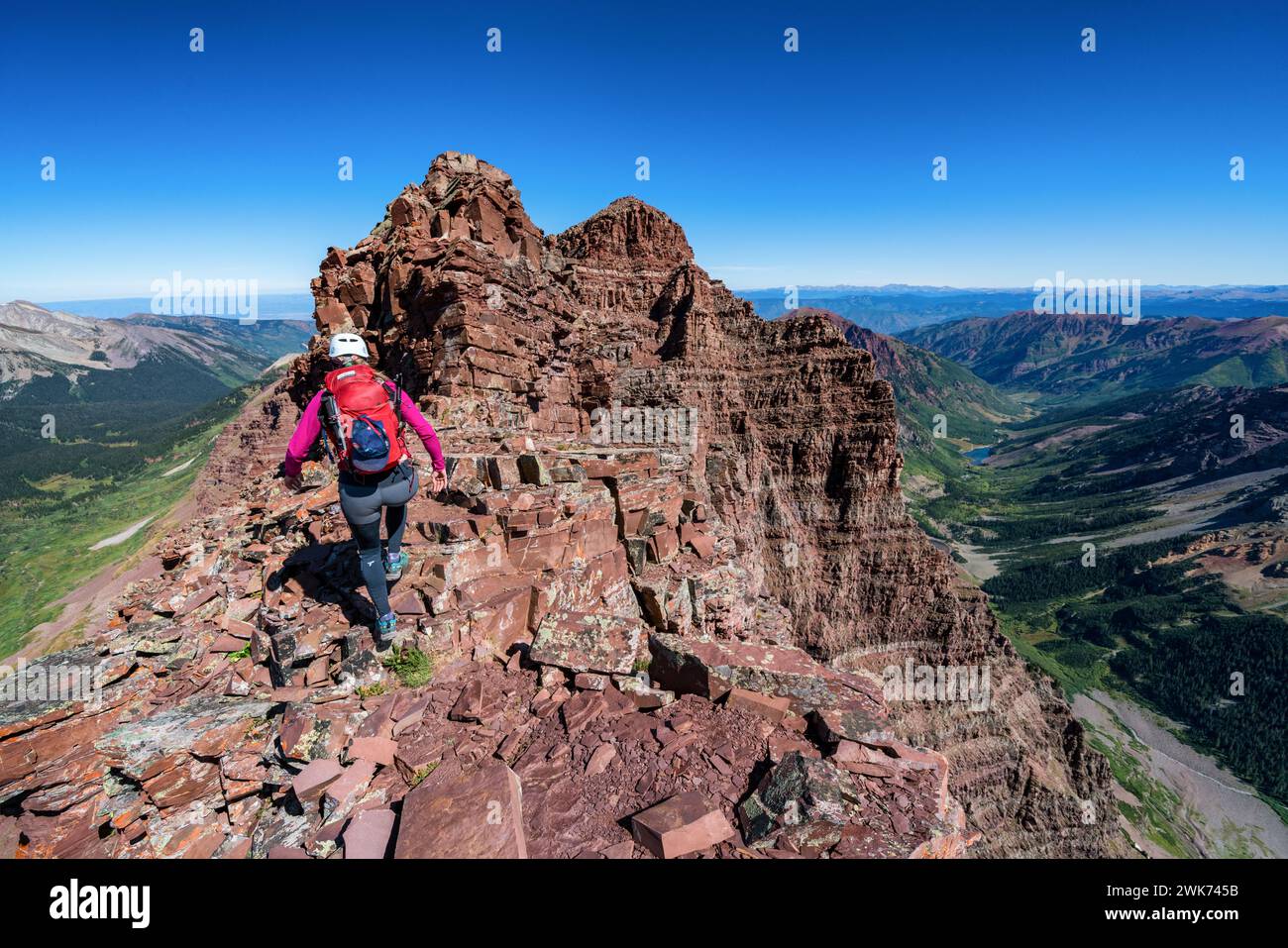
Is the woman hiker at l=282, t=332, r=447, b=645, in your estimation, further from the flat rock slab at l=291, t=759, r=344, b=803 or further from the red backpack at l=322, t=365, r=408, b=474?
the flat rock slab at l=291, t=759, r=344, b=803

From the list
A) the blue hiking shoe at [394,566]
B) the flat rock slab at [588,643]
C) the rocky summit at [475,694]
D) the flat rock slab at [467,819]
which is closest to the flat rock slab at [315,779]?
the rocky summit at [475,694]

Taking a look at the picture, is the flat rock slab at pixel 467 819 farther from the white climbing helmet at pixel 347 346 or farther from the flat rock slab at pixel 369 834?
the white climbing helmet at pixel 347 346

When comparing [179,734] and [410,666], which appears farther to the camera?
[410,666]

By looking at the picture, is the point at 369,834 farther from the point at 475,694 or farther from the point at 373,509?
the point at 373,509

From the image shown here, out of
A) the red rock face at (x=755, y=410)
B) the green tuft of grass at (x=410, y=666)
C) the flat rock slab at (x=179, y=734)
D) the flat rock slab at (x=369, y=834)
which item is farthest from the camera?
the red rock face at (x=755, y=410)

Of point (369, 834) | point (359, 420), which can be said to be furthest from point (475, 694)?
point (359, 420)

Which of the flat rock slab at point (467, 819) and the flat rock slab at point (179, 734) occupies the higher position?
the flat rock slab at point (467, 819)

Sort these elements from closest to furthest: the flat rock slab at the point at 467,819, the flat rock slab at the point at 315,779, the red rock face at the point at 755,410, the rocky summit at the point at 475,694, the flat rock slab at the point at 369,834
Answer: the flat rock slab at the point at 467,819 < the flat rock slab at the point at 369,834 < the rocky summit at the point at 475,694 < the flat rock slab at the point at 315,779 < the red rock face at the point at 755,410
